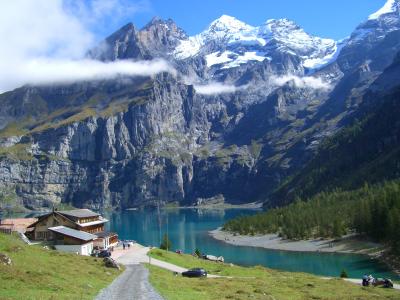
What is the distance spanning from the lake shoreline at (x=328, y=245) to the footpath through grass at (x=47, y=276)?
75.6 meters

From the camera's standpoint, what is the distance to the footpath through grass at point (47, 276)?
3653cm

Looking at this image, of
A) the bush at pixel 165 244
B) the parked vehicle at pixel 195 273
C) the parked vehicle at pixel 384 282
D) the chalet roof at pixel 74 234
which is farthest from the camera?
the bush at pixel 165 244

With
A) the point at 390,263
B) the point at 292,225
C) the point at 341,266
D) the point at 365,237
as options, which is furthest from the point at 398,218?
the point at 292,225

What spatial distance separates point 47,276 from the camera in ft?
144

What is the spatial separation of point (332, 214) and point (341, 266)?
65.1 metres

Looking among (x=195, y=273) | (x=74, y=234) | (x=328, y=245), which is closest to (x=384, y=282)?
(x=195, y=273)

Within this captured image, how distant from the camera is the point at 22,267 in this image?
4691 centimetres

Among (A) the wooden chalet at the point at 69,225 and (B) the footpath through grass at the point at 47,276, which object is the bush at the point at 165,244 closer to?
(A) the wooden chalet at the point at 69,225

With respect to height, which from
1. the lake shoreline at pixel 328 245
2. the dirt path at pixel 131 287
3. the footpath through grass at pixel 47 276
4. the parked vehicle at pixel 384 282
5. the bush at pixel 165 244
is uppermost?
the footpath through grass at pixel 47 276

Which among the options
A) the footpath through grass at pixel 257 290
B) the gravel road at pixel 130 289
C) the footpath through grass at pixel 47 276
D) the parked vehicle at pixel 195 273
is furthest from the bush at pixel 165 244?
the footpath through grass at pixel 257 290

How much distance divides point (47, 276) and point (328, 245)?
127962 mm

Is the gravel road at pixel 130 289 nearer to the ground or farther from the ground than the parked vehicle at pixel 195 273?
farther from the ground

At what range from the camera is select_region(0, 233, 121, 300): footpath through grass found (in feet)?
120

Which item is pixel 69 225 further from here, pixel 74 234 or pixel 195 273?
pixel 195 273
